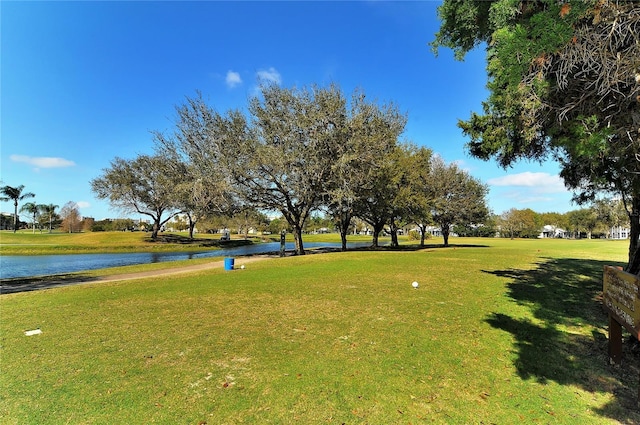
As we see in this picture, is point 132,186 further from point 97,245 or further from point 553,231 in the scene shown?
point 553,231

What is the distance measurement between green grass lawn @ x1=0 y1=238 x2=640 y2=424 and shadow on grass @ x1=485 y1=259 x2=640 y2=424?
0.03 metres

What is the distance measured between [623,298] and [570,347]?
5.73 feet

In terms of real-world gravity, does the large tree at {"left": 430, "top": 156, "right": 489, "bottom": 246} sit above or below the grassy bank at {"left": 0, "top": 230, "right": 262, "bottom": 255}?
above

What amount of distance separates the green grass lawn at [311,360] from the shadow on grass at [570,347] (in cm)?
3

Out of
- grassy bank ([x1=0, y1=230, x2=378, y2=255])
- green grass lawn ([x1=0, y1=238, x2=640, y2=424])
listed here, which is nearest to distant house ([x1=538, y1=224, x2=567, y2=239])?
grassy bank ([x1=0, y1=230, x2=378, y2=255])

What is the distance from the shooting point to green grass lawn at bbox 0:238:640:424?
3.90 meters

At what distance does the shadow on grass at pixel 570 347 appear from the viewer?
4695 mm

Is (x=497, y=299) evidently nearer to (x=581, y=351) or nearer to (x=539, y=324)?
(x=539, y=324)

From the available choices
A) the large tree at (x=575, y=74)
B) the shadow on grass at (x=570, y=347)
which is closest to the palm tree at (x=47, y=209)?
the shadow on grass at (x=570, y=347)

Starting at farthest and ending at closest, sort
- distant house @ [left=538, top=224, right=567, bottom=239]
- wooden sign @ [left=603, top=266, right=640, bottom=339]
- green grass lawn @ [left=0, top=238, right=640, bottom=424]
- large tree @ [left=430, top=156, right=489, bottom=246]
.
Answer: distant house @ [left=538, top=224, right=567, bottom=239] → large tree @ [left=430, top=156, right=489, bottom=246] → wooden sign @ [left=603, top=266, right=640, bottom=339] → green grass lawn @ [left=0, top=238, right=640, bottom=424]

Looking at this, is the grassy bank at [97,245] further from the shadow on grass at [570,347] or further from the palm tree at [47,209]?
the palm tree at [47,209]

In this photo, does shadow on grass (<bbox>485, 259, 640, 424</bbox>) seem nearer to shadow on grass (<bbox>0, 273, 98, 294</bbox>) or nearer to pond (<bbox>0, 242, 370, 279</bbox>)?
shadow on grass (<bbox>0, 273, 98, 294</bbox>)

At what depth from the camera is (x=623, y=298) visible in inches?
193

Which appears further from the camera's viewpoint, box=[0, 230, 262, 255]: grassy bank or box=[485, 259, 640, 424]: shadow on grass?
box=[0, 230, 262, 255]: grassy bank
